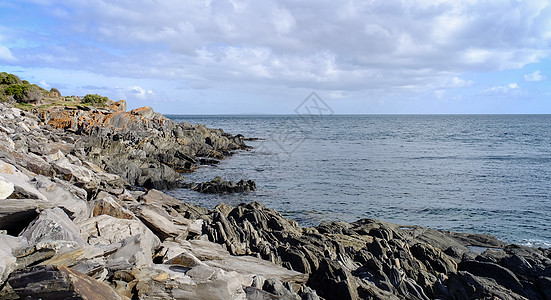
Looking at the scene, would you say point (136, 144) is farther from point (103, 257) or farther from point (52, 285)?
point (52, 285)

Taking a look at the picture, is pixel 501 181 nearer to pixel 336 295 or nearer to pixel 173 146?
pixel 336 295

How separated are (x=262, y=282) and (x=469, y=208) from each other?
826 inches

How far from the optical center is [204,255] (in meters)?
11.2

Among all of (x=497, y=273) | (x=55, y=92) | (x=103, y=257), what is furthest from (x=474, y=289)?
(x=55, y=92)

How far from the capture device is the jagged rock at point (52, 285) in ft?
18.9

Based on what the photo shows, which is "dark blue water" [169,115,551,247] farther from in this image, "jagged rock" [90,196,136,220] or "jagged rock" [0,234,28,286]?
"jagged rock" [0,234,28,286]

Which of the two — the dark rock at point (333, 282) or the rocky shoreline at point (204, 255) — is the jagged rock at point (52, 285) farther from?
the dark rock at point (333, 282)

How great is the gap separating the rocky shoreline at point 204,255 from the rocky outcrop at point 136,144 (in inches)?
425

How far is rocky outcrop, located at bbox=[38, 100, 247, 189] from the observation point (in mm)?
32906

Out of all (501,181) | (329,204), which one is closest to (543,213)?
(501,181)

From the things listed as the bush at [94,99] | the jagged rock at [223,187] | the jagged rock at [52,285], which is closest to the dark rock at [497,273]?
the jagged rock at [52,285]

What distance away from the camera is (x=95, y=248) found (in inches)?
312

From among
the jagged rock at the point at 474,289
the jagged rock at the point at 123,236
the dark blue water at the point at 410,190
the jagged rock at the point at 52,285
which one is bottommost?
the dark blue water at the point at 410,190

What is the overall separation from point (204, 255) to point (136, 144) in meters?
36.4
